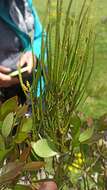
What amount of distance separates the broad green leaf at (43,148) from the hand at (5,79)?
4.14 feet

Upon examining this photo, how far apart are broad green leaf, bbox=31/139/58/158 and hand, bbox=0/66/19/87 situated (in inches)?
49.7

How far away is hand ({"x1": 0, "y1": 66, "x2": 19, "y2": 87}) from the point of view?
258cm

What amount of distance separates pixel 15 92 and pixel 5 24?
0.36m

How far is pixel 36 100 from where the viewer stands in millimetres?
1435

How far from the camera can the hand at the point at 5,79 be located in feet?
8.47

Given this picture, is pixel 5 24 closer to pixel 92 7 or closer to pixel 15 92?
pixel 15 92

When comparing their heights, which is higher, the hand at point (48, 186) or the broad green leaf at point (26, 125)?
the broad green leaf at point (26, 125)

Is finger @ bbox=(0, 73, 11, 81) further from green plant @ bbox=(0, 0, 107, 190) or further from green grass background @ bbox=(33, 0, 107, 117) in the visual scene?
green plant @ bbox=(0, 0, 107, 190)

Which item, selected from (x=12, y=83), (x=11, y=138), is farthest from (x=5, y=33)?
(x=11, y=138)

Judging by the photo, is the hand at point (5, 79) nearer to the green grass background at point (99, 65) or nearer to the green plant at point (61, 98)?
the green grass background at point (99, 65)

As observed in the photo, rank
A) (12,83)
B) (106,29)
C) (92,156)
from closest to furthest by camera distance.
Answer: (92,156), (12,83), (106,29)

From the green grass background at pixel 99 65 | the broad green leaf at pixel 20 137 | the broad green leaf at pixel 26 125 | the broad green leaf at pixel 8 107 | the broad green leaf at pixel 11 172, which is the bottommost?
the green grass background at pixel 99 65

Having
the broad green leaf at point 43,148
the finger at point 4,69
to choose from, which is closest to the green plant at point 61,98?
the broad green leaf at point 43,148

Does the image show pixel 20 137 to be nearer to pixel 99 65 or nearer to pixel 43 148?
pixel 43 148
